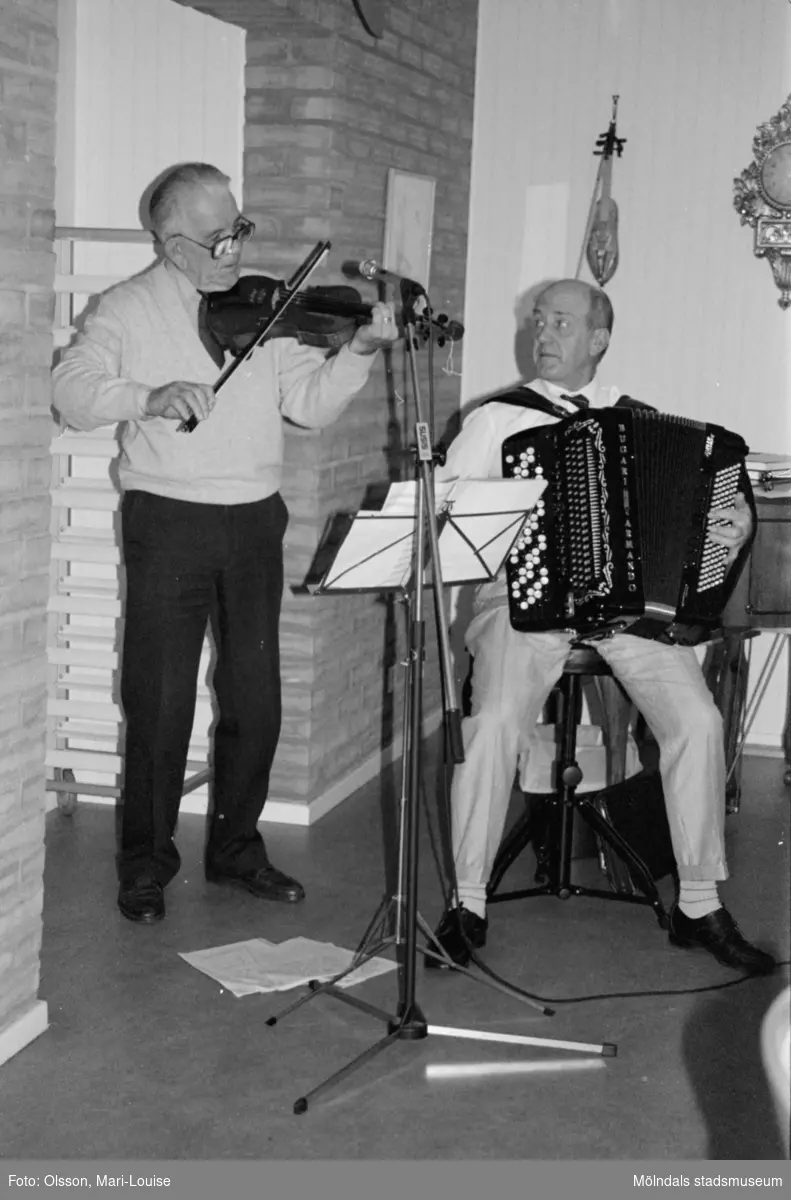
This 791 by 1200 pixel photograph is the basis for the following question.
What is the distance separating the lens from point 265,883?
3861 millimetres

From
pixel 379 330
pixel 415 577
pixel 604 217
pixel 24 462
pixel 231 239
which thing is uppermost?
pixel 604 217

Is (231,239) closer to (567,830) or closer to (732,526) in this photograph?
(732,526)

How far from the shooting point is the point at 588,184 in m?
5.35

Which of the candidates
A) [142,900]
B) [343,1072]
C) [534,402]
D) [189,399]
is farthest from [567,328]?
[343,1072]

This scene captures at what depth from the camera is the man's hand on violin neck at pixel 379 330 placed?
3.27 m

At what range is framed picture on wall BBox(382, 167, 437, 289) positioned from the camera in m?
4.71

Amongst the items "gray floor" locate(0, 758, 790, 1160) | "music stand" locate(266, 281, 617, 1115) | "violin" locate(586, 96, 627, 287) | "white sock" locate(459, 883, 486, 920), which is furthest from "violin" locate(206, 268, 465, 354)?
"violin" locate(586, 96, 627, 287)

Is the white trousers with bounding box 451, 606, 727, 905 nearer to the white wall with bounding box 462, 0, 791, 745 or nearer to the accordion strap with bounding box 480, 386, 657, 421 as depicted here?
the accordion strap with bounding box 480, 386, 657, 421

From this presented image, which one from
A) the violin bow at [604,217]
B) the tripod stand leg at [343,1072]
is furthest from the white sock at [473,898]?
the violin bow at [604,217]

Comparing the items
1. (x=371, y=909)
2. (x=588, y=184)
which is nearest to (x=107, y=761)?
(x=371, y=909)

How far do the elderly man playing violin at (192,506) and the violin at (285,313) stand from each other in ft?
0.18

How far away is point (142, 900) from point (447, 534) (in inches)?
48.3

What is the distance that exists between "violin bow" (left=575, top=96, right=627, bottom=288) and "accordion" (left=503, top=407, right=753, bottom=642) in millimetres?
1887
